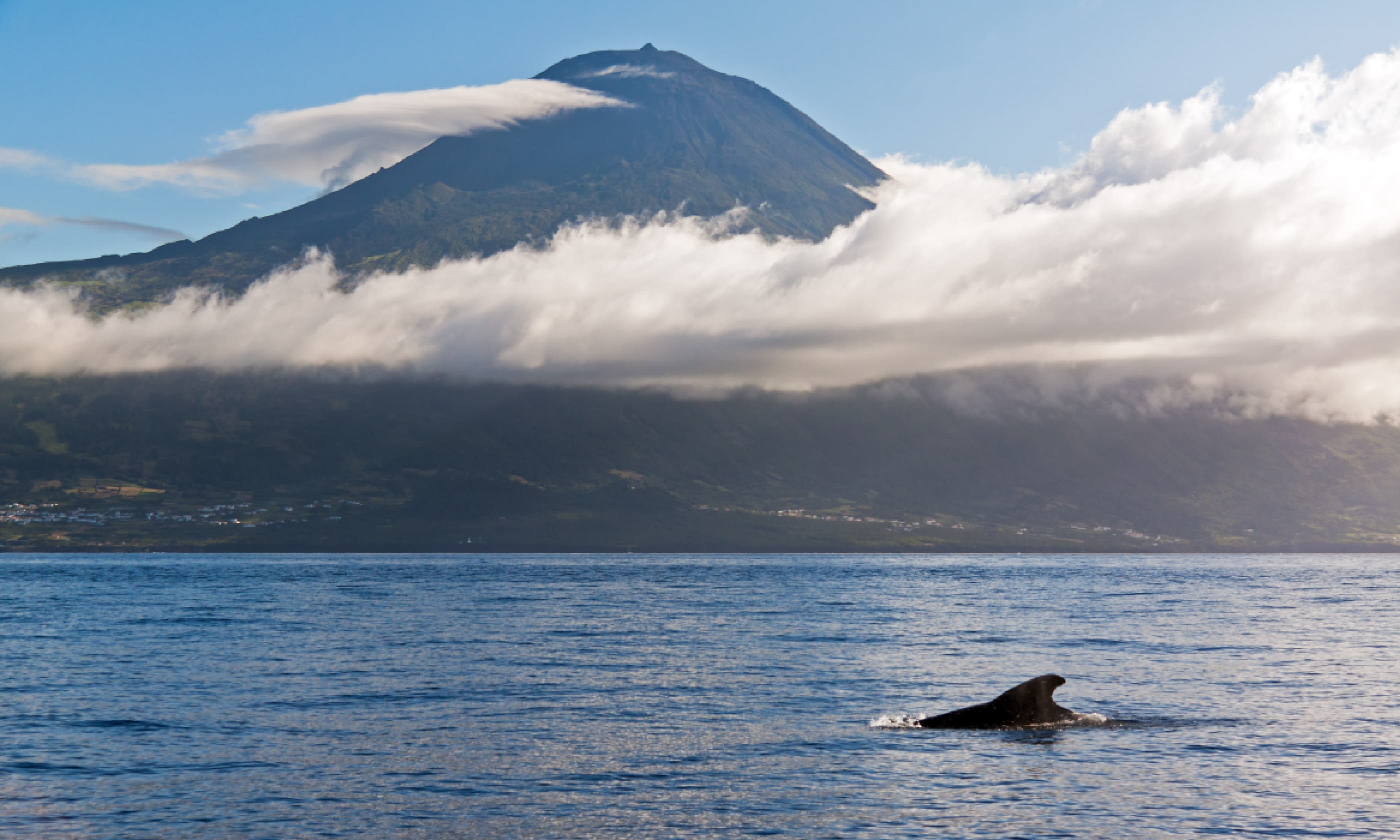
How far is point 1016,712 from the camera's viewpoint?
47.1 metres

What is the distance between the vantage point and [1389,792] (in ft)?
116

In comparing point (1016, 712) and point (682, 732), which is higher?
point (1016, 712)

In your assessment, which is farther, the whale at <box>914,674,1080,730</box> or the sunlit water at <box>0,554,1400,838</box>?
the whale at <box>914,674,1080,730</box>

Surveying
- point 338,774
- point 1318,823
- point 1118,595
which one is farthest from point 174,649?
point 1118,595

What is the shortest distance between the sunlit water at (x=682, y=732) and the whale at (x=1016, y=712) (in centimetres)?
150

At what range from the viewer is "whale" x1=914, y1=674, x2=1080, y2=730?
4662cm

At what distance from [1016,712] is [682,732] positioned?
13776 millimetres

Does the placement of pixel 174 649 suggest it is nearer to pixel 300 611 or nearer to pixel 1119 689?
pixel 300 611

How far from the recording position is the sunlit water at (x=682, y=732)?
107ft

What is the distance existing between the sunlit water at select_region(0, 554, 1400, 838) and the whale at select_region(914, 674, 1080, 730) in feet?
4.94

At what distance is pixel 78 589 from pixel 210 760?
144124mm

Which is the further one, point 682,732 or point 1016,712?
point 1016,712

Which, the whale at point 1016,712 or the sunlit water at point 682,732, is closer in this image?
the sunlit water at point 682,732

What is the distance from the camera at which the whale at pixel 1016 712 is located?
1836 inches
